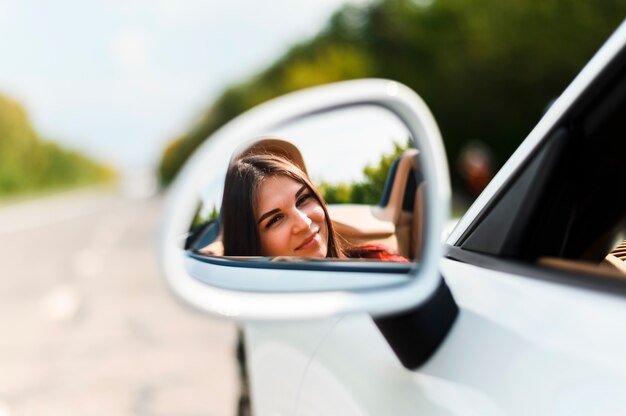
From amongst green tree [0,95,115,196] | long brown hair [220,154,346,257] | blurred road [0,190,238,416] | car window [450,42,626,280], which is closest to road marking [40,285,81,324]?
blurred road [0,190,238,416]

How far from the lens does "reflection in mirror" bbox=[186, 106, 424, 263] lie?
5.15ft

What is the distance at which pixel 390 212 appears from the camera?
1.65m

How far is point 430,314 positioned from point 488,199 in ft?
0.75

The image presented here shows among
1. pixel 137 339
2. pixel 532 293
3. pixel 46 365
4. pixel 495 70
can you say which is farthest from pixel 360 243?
pixel 495 70

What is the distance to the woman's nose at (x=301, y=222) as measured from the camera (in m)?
1.59

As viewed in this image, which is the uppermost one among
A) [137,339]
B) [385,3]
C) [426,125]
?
[426,125]

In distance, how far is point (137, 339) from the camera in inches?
276

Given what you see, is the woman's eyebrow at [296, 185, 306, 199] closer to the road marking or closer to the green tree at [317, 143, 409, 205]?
the green tree at [317, 143, 409, 205]

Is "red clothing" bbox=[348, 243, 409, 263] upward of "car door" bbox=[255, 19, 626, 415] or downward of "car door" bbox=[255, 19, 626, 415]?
downward

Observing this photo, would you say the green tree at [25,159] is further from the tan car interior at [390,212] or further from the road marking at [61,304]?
the tan car interior at [390,212]

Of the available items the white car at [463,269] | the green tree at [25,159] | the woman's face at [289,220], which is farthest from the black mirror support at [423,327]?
the green tree at [25,159]

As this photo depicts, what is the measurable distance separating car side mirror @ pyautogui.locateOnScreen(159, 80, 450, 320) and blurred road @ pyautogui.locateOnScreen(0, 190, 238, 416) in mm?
517

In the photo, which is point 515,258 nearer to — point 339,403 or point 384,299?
point 384,299

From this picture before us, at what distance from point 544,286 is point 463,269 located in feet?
0.99
